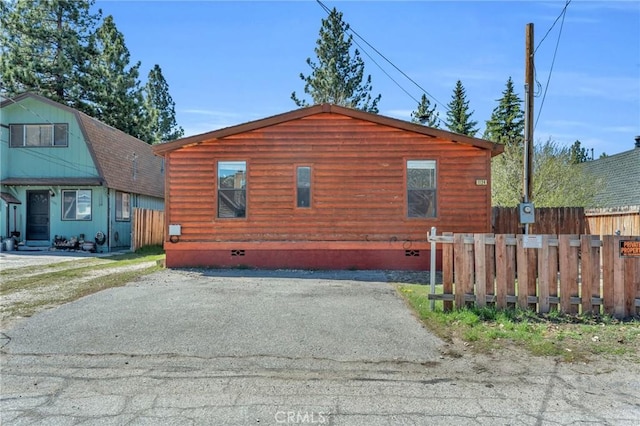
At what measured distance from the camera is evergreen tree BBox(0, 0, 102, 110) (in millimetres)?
26094

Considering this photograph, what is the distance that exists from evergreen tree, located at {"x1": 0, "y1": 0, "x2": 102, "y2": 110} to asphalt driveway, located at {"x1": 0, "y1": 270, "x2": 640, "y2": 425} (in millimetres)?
26228

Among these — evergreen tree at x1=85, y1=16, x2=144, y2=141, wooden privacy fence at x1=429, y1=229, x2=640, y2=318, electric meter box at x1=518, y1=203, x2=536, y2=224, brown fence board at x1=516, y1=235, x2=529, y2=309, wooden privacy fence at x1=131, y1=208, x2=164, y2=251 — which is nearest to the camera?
wooden privacy fence at x1=429, y1=229, x2=640, y2=318

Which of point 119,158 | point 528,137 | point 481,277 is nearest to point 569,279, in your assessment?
point 481,277

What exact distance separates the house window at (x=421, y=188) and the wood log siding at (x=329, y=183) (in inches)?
6.1

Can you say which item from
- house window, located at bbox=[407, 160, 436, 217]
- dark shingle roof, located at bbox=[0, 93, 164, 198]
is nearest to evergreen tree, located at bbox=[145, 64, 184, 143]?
dark shingle roof, located at bbox=[0, 93, 164, 198]

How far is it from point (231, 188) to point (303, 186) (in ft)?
6.33

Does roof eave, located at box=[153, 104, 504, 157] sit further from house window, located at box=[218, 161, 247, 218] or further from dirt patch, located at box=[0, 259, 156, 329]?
dirt patch, located at box=[0, 259, 156, 329]

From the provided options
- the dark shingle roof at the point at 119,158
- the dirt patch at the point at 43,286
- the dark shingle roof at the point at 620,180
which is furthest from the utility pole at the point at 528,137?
the dark shingle roof at the point at 620,180

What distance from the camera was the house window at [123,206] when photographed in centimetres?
1941

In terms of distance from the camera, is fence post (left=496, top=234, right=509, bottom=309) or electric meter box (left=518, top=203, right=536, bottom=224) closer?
fence post (left=496, top=234, right=509, bottom=309)

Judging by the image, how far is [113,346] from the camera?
4848mm

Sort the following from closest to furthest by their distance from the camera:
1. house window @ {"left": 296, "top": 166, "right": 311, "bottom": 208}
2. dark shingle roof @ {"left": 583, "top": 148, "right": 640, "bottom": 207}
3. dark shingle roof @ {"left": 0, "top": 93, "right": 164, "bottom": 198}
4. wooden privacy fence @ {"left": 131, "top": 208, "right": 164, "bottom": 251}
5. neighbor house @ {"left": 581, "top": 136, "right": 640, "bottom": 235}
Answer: house window @ {"left": 296, "top": 166, "right": 311, "bottom": 208} < wooden privacy fence @ {"left": 131, "top": 208, "right": 164, "bottom": 251} < dark shingle roof @ {"left": 0, "top": 93, "right": 164, "bottom": 198} < neighbor house @ {"left": 581, "top": 136, "right": 640, "bottom": 235} < dark shingle roof @ {"left": 583, "top": 148, "right": 640, "bottom": 207}

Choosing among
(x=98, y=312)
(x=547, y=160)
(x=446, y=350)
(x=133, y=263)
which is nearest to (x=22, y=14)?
(x=133, y=263)

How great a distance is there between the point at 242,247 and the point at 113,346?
649cm
